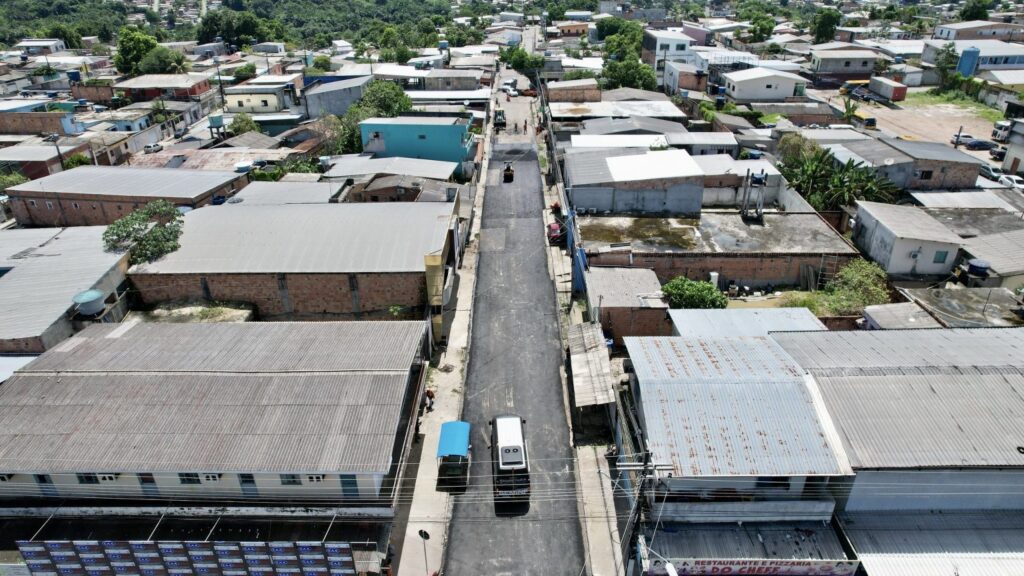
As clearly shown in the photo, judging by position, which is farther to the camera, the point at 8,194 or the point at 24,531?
the point at 8,194

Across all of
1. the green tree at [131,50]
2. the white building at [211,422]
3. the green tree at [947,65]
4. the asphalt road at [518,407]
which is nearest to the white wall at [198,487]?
the white building at [211,422]

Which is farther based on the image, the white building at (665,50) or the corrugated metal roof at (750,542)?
the white building at (665,50)

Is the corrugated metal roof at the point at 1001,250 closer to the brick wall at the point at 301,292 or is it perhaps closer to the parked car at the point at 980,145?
the parked car at the point at 980,145

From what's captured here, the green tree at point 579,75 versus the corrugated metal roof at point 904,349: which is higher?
the green tree at point 579,75

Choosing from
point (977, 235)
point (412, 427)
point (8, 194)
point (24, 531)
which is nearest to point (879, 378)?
point (412, 427)

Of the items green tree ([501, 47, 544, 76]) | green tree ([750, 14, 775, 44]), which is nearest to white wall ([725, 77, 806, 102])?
green tree ([501, 47, 544, 76])

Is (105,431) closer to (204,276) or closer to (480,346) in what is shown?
(204,276)
